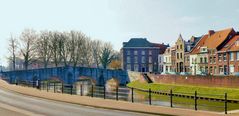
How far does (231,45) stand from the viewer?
66.4 meters

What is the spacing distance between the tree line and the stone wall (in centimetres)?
3067

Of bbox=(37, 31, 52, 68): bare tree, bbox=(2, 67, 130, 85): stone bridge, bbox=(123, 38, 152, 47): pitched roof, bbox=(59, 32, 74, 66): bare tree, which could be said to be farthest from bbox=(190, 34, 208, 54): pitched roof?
bbox=(37, 31, 52, 68): bare tree

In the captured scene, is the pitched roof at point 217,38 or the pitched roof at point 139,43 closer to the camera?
the pitched roof at point 217,38

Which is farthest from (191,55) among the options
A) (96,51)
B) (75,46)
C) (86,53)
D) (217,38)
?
(96,51)

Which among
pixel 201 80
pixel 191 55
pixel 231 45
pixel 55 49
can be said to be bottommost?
pixel 201 80

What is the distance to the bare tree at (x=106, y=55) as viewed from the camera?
109000 mm

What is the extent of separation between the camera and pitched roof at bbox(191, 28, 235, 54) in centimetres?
7119

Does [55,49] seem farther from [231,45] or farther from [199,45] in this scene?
[231,45]

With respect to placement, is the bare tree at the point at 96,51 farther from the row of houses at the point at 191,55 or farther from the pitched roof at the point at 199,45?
the pitched roof at the point at 199,45

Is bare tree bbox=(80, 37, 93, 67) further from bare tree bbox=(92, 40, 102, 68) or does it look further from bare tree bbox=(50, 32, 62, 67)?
bare tree bbox=(50, 32, 62, 67)

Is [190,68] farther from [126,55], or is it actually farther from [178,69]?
[126,55]

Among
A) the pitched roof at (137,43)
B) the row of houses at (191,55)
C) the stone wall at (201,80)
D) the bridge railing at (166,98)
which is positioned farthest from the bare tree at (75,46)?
the bridge railing at (166,98)

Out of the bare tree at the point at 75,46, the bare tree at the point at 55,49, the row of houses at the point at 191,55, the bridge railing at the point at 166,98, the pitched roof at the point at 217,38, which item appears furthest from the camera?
the bare tree at the point at 75,46

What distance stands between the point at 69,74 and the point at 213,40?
3099cm
